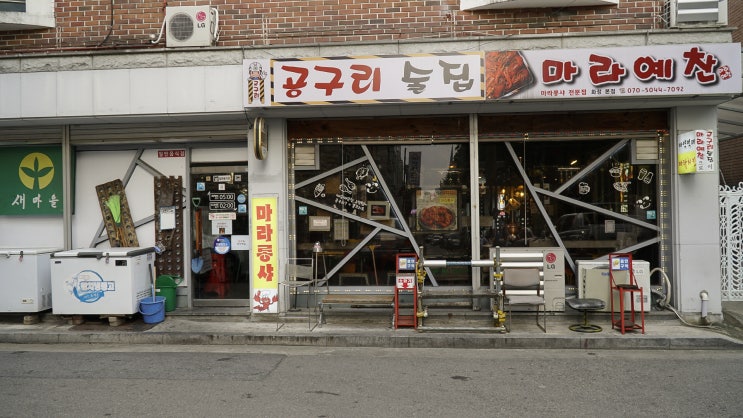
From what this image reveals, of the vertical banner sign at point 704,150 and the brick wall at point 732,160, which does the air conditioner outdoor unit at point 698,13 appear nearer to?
the vertical banner sign at point 704,150

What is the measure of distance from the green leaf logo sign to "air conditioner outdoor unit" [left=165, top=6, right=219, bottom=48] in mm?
3407

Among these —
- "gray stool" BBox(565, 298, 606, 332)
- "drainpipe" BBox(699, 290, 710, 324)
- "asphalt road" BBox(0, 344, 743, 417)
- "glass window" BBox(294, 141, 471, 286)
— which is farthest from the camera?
"glass window" BBox(294, 141, 471, 286)

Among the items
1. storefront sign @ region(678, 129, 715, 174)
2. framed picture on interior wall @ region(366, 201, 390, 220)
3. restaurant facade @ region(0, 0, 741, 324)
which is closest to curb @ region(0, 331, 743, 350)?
restaurant facade @ region(0, 0, 741, 324)

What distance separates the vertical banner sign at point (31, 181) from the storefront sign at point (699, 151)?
11.1 metres

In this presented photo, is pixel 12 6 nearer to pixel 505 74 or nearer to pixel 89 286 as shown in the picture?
pixel 89 286

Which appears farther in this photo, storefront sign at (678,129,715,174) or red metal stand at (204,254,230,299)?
red metal stand at (204,254,230,299)

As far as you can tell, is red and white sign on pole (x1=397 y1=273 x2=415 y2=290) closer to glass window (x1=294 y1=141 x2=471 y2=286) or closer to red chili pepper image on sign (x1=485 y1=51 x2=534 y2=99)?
glass window (x1=294 y1=141 x2=471 y2=286)

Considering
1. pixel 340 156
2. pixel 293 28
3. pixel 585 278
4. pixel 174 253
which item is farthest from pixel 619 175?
pixel 174 253

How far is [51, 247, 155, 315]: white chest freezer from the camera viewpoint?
871 centimetres

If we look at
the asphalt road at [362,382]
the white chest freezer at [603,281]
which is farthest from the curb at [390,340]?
the white chest freezer at [603,281]

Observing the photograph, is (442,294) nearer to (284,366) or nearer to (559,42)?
(284,366)

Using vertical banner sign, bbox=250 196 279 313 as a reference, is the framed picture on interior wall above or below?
above

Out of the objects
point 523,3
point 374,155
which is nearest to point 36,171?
point 374,155

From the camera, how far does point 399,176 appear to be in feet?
31.6
